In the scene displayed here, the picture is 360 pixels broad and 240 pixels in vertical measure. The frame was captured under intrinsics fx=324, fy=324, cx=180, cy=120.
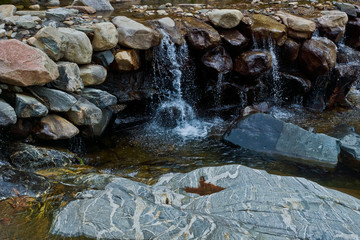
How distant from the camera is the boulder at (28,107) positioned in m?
4.48

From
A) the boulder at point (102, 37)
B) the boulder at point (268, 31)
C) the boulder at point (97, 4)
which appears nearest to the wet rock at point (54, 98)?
the boulder at point (102, 37)

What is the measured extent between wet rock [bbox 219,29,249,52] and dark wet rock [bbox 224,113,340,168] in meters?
1.77

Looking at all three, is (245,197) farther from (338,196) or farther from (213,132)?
(213,132)

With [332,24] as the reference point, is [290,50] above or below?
below

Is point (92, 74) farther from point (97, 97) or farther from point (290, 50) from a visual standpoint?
point (290, 50)

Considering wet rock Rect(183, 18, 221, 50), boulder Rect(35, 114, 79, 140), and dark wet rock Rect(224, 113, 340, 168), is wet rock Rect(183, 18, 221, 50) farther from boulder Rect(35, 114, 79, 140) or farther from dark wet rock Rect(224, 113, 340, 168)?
boulder Rect(35, 114, 79, 140)

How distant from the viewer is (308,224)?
2.81m

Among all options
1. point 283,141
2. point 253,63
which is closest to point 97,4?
point 253,63

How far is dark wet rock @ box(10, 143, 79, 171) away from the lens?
14.3ft

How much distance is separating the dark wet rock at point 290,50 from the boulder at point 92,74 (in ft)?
14.4

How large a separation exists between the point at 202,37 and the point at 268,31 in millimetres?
1633

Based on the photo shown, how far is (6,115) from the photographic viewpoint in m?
4.29

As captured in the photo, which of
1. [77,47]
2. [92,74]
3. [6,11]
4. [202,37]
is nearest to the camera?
[77,47]

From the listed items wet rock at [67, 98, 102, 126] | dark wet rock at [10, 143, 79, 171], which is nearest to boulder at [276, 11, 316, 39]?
wet rock at [67, 98, 102, 126]
